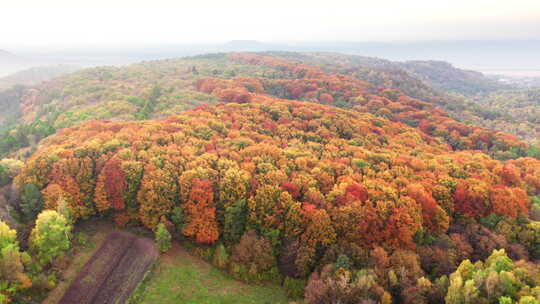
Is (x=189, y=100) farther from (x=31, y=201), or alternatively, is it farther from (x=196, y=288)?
(x=196, y=288)

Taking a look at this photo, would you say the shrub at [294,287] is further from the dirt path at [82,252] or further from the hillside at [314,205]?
the dirt path at [82,252]

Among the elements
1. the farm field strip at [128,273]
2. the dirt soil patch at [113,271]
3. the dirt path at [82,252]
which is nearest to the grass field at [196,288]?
the farm field strip at [128,273]

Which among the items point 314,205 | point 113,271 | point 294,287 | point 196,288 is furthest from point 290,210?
point 113,271

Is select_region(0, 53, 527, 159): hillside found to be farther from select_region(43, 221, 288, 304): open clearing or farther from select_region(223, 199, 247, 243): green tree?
select_region(223, 199, 247, 243): green tree

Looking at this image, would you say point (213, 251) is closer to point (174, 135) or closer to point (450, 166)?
point (174, 135)

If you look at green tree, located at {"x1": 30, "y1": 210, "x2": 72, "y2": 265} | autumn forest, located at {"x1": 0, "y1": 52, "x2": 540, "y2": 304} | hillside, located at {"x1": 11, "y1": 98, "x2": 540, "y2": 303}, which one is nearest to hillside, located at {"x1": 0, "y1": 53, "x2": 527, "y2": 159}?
autumn forest, located at {"x1": 0, "y1": 52, "x2": 540, "y2": 304}
